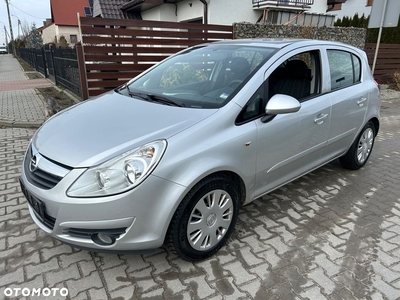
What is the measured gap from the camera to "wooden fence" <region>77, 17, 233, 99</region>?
6262 mm

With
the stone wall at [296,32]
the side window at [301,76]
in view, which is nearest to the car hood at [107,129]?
the side window at [301,76]

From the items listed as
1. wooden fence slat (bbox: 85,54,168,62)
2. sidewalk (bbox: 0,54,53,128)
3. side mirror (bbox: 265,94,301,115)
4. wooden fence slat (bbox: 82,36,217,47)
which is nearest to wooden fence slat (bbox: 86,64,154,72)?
wooden fence slat (bbox: 85,54,168,62)

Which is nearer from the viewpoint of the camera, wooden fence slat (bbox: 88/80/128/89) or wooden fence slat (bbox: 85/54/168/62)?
wooden fence slat (bbox: 85/54/168/62)

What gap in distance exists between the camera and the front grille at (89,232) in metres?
1.98

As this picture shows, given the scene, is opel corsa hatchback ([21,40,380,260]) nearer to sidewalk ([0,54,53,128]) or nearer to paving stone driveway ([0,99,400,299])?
paving stone driveway ([0,99,400,299])

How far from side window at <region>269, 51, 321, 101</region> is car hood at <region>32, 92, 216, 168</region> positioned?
3.63 ft

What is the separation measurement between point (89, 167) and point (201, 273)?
3.73ft

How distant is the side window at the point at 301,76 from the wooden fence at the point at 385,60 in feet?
33.2

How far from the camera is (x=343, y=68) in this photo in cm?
360

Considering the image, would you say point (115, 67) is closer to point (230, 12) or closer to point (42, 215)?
point (42, 215)

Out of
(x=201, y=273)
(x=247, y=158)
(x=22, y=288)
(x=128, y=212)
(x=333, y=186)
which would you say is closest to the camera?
(x=128, y=212)

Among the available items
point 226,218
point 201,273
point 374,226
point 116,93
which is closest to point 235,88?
point 226,218

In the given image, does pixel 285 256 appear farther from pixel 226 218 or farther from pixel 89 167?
pixel 89 167

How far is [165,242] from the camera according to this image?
2203mm
